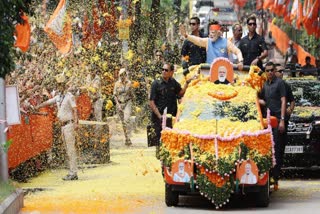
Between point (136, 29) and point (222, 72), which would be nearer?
point (222, 72)

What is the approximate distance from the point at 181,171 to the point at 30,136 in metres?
6.19

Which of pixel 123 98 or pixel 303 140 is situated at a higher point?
pixel 303 140

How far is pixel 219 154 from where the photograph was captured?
15438 millimetres

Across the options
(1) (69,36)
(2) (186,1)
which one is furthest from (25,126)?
(2) (186,1)

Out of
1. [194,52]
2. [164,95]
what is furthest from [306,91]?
[164,95]

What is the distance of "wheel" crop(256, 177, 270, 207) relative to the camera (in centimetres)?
1575

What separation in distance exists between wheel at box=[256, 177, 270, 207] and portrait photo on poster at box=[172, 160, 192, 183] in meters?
1.07

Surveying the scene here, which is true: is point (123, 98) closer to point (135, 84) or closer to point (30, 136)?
point (135, 84)

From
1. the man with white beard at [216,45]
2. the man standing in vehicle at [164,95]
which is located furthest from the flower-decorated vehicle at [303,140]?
the man standing in vehicle at [164,95]

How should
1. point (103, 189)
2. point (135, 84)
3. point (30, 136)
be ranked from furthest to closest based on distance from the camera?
point (135, 84), point (30, 136), point (103, 189)

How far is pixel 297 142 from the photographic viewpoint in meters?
19.4

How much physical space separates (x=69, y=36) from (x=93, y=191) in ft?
24.0

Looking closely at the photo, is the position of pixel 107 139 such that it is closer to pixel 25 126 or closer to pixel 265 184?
pixel 25 126

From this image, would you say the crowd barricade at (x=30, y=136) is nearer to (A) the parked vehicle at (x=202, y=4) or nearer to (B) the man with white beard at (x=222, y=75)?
(B) the man with white beard at (x=222, y=75)
